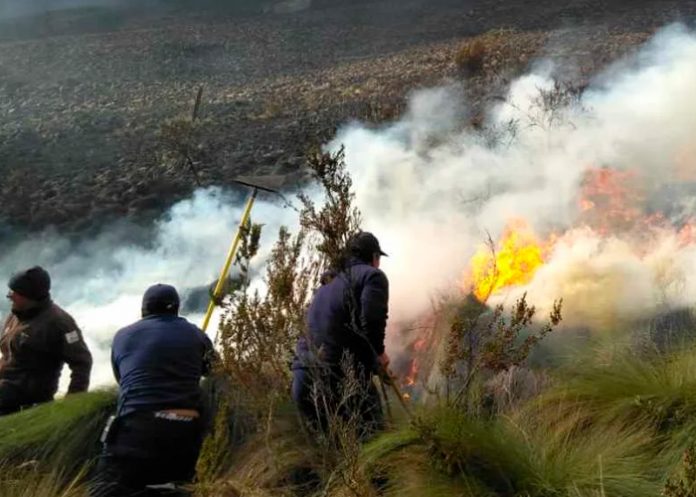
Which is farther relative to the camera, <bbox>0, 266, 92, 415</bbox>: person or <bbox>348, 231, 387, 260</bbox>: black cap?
<bbox>0, 266, 92, 415</bbox>: person

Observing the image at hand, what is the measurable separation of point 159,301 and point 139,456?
0.79 metres

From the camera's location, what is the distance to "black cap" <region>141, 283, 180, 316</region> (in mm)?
4227

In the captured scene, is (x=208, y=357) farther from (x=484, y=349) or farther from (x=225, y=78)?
(x=225, y=78)

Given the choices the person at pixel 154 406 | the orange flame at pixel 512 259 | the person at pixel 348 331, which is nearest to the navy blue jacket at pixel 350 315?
the person at pixel 348 331

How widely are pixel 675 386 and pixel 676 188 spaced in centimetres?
454

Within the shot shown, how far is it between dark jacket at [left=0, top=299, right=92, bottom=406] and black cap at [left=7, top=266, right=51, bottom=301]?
2.7 inches

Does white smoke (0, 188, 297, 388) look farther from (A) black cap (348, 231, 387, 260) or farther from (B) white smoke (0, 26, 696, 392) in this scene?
(A) black cap (348, 231, 387, 260)

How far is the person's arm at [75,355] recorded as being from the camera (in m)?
4.70

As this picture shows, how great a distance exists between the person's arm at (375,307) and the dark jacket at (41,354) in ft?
5.95

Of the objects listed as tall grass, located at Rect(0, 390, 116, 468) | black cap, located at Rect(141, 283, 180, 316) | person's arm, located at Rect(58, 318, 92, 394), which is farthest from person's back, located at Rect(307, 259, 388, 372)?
person's arm, located at Rect(58, 318, 92, 394)


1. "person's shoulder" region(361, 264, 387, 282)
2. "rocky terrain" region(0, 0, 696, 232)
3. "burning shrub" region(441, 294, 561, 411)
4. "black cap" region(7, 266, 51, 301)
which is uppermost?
"rocky terrain" region(0, 0, 696, 232)

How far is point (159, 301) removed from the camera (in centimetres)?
423

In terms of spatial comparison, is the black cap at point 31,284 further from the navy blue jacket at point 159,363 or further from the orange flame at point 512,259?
the orange flame at point 512,259

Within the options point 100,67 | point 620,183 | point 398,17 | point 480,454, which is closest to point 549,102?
point 620,183
